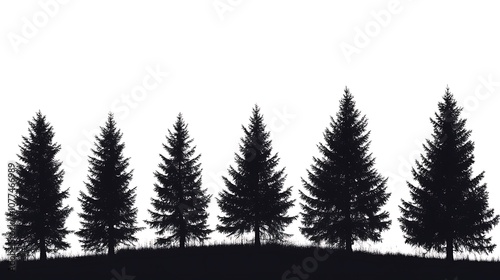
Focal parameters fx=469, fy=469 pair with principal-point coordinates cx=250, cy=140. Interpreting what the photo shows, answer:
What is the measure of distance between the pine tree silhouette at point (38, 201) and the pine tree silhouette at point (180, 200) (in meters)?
6.25

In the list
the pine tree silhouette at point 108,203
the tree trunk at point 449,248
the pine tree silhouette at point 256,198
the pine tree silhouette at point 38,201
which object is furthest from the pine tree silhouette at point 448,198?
the pine tree silhouette at point 38,201

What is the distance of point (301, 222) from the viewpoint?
29.4 metres

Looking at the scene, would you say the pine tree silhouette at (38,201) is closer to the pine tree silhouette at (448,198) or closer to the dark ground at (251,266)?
the dark ground at (251,266)

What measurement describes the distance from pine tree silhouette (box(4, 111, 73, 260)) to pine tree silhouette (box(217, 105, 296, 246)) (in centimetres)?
1122

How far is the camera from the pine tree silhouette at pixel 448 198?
26.9 m

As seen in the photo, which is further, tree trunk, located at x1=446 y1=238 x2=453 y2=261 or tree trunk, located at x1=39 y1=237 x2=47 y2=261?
tree trunk, located at x1=39 y1=237 x2=47 y2=261

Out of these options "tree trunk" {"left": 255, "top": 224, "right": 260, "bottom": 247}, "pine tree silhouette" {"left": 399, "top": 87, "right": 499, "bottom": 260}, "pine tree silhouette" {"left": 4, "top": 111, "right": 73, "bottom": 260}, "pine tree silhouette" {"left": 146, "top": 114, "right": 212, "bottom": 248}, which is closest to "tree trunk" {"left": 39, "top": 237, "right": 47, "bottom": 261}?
"pine tree silhouette" {"left": 4, "top": 111, "right": 73, "bottom": 260}

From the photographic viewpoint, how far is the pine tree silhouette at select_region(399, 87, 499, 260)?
26.9m

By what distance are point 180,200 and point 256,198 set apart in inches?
225

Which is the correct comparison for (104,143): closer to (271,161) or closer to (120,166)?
(120,166)

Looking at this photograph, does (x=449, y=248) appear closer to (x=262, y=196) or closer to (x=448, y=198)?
(x=448, y=198)

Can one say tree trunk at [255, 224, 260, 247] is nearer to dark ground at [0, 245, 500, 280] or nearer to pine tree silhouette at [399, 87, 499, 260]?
dark ground at [0, 245, 500, 280]

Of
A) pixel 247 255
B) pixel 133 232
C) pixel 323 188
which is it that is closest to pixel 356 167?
pixel 323 188

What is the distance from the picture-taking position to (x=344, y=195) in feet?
94.7
